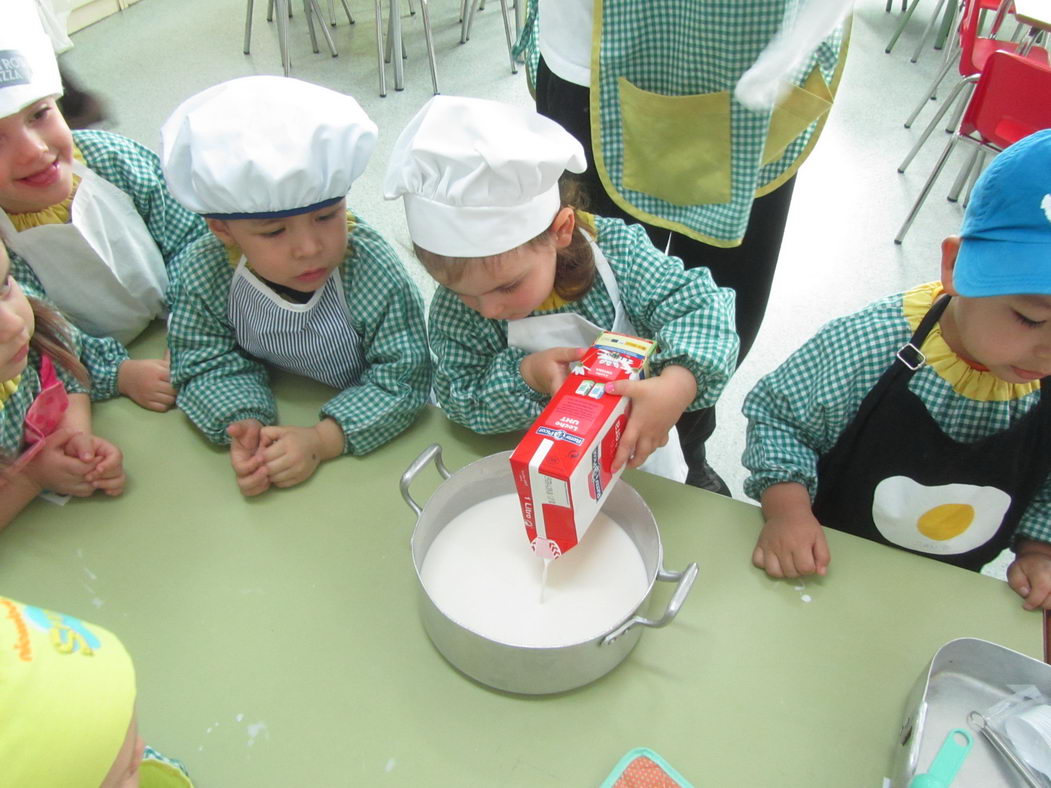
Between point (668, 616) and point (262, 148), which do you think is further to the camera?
point (262, 148)

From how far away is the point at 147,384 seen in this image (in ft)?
3.03

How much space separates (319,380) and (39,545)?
14.4 inches

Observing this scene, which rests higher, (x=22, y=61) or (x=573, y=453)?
(x=22, y=61)

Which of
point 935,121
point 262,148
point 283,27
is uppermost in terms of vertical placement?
point 262,148

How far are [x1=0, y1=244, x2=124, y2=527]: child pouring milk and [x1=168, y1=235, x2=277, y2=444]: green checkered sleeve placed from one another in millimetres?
109

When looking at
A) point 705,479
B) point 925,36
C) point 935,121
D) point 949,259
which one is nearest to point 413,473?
point 949,259

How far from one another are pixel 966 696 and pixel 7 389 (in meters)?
1.01

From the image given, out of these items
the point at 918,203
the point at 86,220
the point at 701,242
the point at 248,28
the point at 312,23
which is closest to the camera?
the point at 86,220

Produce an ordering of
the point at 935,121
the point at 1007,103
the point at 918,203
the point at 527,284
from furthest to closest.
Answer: the point at 935,121 < the point at 918,203 < the point at 1007,103 < the point at 527,284

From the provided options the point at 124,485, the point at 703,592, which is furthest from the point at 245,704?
the point at 703,592

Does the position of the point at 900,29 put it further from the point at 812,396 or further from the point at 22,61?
the point at 22,61

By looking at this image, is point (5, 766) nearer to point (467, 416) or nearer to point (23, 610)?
point (23, 610)

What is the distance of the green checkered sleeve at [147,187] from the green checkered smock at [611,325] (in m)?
0.45

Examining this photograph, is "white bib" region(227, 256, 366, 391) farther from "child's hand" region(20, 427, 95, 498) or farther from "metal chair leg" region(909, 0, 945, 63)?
"metal chair leg" region(909, 0, 945, 63)
